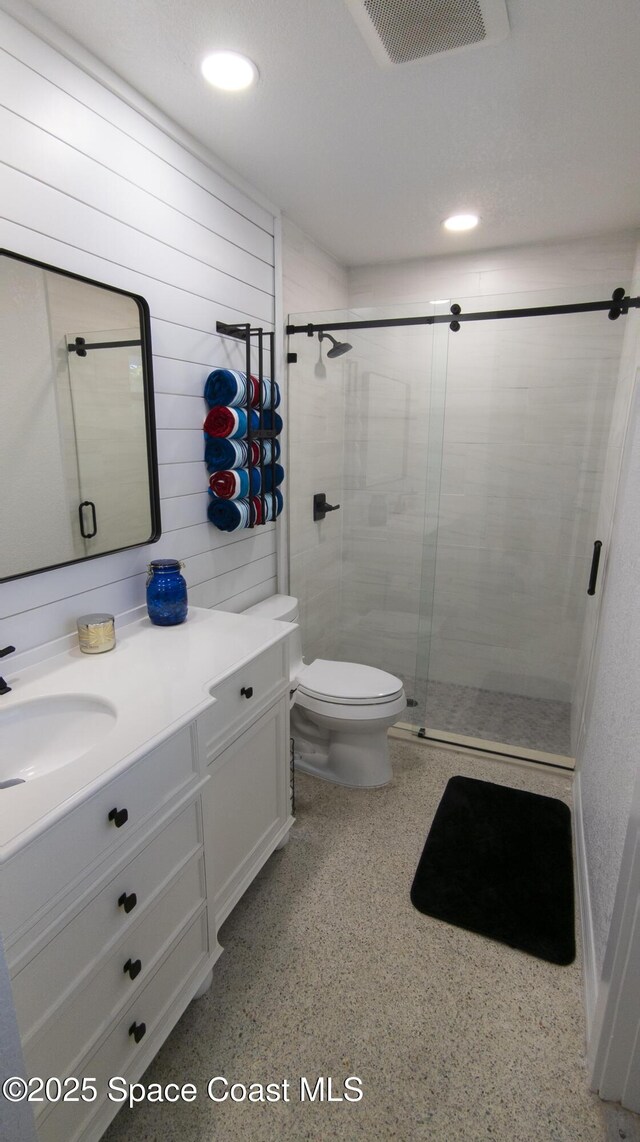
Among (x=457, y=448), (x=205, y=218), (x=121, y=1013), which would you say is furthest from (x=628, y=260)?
(x=121, y=1013)

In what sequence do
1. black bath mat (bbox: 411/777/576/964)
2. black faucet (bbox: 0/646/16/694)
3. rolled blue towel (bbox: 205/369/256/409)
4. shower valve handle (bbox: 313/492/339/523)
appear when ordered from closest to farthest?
black faucet (bbox: 0/646/16/694)
black bath mat (bbox: 411/777/576/964)
rolled blue towel (bbox: 205/369/256/409)
shower valve handle (bbox: 313/492/339/523)

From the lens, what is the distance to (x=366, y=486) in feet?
9.52

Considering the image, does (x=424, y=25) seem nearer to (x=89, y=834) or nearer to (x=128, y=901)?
(x=89, y=834)

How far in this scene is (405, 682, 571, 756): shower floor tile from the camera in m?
2.71

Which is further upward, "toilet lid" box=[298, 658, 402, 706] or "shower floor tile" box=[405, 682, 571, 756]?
"toilet lid" box=[298, 658, 402, 706]

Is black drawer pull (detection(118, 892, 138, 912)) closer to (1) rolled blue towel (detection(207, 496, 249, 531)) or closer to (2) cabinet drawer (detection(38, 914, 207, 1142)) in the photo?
(2) cabinet drawer (detection(38, 914, 207, 1142))

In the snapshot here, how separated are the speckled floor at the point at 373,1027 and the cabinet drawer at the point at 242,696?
69 cm

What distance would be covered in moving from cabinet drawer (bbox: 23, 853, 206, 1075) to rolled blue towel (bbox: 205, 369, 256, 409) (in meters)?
1.47

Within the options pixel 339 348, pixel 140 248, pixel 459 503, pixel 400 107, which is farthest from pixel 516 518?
pixel 140 248

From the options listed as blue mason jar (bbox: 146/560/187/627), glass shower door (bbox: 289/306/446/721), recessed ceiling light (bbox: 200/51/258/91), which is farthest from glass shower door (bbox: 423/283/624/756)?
blue mason jar (bbox: 146/560/187/627)

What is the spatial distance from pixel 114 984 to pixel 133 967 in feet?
0.16

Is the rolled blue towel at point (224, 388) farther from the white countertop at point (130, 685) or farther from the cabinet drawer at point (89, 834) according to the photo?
the cabinet drawer at point (89, 834)

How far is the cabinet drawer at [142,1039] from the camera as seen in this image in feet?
3.24

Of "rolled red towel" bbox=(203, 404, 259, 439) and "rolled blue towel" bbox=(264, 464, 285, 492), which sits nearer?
"rolled red towel" bbox=(203, 404, 259, 439)
